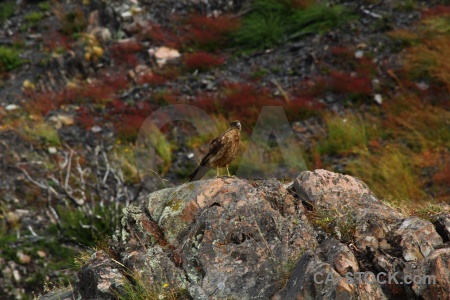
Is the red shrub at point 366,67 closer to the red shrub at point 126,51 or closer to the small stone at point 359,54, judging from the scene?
the small stone at point 359,54

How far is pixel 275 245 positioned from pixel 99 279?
158 cm

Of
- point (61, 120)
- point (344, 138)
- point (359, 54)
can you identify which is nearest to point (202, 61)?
point (61, 120)

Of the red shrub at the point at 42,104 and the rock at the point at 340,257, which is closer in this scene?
the rock at the point at 340,257

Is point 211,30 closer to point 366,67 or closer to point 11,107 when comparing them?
point 366,67

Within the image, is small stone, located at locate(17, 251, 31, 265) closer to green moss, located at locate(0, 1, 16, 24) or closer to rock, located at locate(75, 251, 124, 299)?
rock, located at locate(75, 251, 124, 299)

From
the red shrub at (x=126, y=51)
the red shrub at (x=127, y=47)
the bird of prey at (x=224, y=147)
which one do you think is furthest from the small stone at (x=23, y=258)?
the red shrub at (x=127, y=47)

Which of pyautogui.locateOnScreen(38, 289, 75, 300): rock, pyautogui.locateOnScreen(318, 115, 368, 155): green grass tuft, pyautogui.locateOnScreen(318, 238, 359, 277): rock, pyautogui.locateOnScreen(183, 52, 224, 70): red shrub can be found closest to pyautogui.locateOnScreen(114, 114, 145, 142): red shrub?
pyautogui.locateOnScreen(183, 52, 224, 70): red shrub

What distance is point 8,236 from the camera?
12.0m

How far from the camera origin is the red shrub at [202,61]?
17938 mm

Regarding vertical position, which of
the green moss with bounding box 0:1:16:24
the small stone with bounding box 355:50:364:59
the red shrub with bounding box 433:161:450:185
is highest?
the red shrub with bounding box 433:161:450:185

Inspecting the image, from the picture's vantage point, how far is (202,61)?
708 inches

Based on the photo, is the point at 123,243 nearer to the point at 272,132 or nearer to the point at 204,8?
the point at 272,132

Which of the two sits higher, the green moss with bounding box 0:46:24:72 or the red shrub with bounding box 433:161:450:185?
the red shrub with bounding box 433:161:450:185

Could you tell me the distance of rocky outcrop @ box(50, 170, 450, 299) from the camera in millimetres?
4965
